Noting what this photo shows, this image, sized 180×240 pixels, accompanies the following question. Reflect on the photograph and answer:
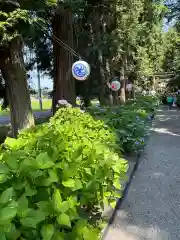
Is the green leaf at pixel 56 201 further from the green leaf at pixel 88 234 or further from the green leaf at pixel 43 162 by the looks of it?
the green leaf at pixel 88 234

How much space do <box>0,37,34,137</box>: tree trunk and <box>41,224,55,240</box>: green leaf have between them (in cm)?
695

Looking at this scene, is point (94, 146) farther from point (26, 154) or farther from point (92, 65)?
point (92, 65)

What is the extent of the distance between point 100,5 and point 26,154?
1407 centimetres

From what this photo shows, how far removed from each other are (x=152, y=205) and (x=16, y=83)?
18.3 ft

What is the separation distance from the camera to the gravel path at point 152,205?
11.6ft

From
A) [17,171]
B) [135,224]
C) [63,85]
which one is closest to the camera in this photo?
[17,171]

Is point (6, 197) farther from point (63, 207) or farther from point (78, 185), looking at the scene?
point (78, 185)

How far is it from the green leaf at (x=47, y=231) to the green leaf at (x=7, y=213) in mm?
309

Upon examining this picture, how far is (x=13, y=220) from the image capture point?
61.1 inches

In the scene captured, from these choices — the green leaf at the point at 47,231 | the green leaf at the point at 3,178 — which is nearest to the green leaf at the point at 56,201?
the green leaf at the point at 47,231

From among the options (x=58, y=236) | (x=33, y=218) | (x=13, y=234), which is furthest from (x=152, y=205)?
(x=13, y=234)

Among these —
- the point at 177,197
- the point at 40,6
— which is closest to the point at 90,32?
the point at 40,6

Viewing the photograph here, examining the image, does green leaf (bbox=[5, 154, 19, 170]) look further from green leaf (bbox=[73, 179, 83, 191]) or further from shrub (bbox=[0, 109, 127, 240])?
green leaf (bbox=[73, 179, 83, 191])

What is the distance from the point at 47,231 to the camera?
5.63 feet
